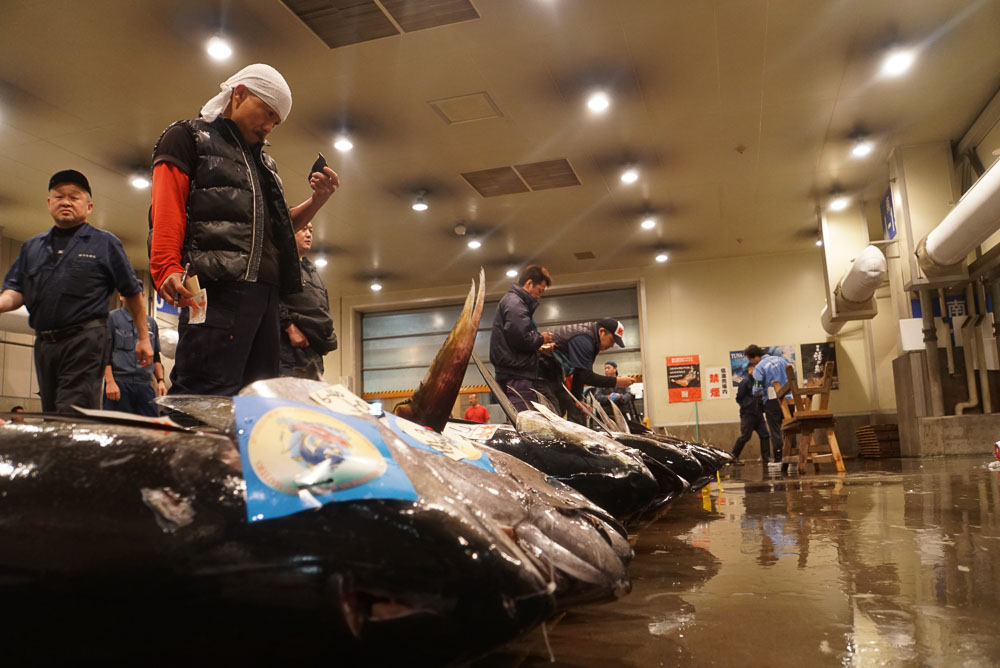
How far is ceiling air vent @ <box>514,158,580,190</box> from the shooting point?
39.0ft

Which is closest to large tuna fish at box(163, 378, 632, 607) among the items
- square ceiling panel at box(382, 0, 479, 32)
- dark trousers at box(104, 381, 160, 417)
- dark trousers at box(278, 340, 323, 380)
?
dark trousers at box(278, 340, 323, 380)

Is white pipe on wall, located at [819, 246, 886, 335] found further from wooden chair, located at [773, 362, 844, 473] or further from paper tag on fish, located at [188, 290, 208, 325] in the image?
paper tag on fish, located at [188, 290, 208, 325]

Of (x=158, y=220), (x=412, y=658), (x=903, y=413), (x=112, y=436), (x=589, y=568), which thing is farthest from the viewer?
(x=903, y=413)

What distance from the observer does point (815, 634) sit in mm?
1474

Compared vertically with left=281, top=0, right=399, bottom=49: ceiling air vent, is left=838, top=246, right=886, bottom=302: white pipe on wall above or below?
below

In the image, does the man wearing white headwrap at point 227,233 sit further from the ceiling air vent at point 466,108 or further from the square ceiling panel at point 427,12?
the ceiling air vent at point 466,108

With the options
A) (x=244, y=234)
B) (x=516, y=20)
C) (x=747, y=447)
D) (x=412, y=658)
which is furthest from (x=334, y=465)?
(x=747, y=447)

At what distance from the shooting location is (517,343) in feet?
19.9

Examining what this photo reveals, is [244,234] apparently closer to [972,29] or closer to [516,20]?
[516,20]

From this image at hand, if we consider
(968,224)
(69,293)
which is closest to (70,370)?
(69,293)

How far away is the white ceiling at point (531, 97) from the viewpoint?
8070 millimetres

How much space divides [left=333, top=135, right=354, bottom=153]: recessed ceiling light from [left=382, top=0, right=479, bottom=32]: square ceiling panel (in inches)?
113

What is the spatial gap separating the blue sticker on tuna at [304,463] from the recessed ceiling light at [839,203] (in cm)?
1478

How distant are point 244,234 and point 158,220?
0.93 feet
